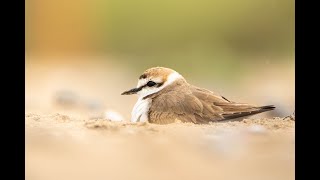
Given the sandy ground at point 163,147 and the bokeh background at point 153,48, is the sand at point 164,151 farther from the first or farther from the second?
the bokeh background at point 153,48

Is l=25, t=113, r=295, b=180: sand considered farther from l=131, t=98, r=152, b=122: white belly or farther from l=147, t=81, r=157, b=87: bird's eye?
l=147, t=81, r=157, b=87: bird's eye

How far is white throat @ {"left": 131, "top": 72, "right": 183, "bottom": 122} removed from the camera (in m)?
2.68

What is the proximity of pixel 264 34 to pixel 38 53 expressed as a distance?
98 cm

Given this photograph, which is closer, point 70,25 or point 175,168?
point 175,168

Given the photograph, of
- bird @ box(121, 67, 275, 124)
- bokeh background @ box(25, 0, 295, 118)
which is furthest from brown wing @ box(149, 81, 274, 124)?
bokeh background @ box(25, 0, 295, 118)

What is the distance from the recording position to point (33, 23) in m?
2.78

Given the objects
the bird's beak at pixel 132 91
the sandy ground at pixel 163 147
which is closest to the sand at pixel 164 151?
the sandy ground at pixel 163 147

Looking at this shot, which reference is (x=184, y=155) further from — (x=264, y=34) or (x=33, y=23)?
(x=33, y=23)

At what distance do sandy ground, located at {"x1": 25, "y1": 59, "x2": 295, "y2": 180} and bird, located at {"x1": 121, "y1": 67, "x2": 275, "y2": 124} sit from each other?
0.12ft

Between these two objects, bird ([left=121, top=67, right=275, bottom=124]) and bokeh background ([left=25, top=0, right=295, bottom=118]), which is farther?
bokeh background ([left=25, top=0, right=295, bottom=118])

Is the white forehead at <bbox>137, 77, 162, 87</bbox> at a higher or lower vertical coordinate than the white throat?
higher

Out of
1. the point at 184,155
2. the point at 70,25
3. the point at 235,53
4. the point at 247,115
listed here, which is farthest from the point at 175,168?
the point at 70,25

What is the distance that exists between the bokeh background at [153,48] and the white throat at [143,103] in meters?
0.05

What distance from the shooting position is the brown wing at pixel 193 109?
2646 mm
